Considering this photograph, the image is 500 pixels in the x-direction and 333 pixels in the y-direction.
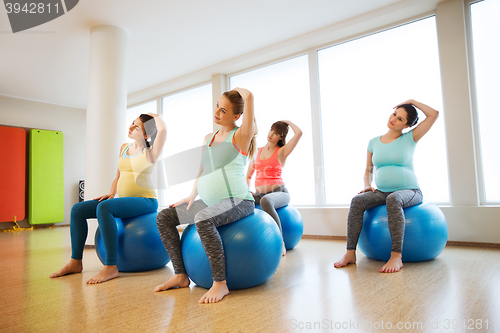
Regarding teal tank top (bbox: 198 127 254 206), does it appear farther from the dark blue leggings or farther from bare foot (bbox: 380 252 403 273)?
bare foot (bbox: 380 252 403 273)

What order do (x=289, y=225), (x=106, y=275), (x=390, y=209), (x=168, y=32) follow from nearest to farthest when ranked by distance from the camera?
(x=106, y=275) → (x=390, y=209) → (x=289, y=225) → (x=168, y=32)

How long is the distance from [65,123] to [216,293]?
24.3 feet

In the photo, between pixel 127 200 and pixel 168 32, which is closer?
pixel 127 200

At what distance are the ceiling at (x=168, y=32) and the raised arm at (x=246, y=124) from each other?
2.33 meters

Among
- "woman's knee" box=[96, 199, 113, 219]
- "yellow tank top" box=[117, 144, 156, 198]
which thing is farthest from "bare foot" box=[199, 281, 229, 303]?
"yellow tank top" box=[117, 144, 156, 198]

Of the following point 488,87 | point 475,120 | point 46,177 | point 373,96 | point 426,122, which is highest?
point 373,96

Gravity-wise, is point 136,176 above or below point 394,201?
above

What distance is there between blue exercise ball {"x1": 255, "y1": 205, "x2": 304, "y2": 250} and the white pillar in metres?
1.95

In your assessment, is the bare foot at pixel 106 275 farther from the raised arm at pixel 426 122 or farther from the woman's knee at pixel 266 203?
the raised arm at pixel 426 122

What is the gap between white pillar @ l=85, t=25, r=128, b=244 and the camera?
3.82 metres

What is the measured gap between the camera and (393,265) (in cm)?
218

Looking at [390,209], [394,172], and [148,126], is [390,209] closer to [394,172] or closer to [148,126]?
[394,172]

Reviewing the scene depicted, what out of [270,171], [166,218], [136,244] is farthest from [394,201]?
[136,244]

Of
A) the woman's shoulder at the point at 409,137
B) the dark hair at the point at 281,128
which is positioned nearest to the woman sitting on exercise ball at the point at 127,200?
the dark hair at the point at 281,128
